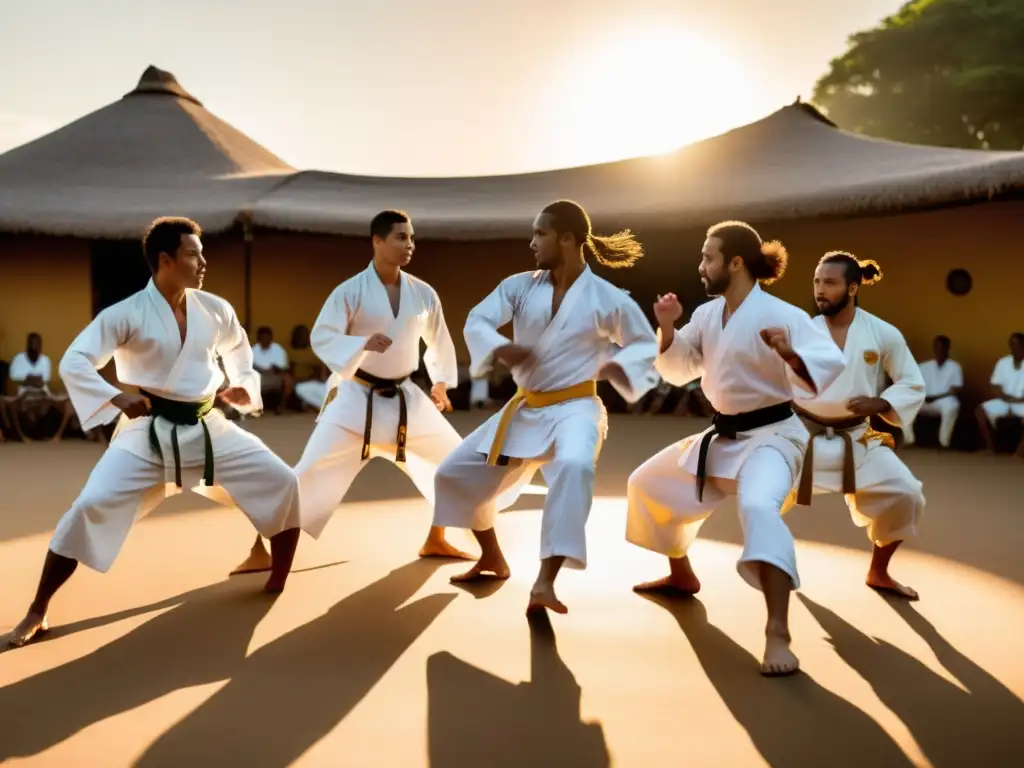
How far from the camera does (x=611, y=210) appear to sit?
10.2m

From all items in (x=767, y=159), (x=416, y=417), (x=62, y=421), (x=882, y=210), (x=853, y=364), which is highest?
(x=767, y=159)

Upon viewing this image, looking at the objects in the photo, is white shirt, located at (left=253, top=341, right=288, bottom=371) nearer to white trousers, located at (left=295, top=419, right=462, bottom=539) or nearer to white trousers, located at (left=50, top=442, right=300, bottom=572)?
white trousers, located at (left=295, top=419, right=462, bottom=539)

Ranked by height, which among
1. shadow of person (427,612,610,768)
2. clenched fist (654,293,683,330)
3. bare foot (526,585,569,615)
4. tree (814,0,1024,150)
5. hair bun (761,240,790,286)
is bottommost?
shadow of person (427,612,610,768)

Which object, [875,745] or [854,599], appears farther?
[854,599]

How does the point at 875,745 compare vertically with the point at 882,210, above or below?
below

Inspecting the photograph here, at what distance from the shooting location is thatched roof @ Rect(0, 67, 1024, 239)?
8.98 meters

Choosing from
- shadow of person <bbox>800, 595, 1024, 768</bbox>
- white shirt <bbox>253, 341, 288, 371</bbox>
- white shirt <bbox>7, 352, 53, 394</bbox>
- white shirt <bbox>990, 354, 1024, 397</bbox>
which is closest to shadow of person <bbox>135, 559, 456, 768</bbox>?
Answer: shadow of person <bbox>800, 595, 1024, 768</bbox>

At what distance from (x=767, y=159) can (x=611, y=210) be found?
214 centimetres

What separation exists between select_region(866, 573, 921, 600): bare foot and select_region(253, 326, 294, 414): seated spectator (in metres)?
7.95

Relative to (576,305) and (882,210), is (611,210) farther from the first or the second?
(576,305)

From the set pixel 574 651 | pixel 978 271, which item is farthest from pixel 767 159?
pixel 574 651

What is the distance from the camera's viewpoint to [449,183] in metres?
12.7

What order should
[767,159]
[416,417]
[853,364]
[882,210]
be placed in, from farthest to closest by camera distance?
[767,159]
[882,210]
[416,417]
[853,364]

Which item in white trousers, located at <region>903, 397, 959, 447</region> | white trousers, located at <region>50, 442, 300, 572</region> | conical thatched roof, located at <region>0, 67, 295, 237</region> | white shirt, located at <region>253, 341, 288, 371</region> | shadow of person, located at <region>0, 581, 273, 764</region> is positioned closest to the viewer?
shadow of person, located at <region>0, 581, 273, 764</region>
